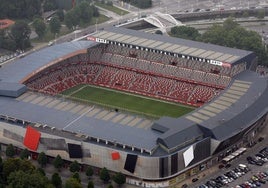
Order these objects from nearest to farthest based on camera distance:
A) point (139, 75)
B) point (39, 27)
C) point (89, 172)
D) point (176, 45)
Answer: point (89, 172), point (176, 45), point (139, 75), point (39, 27)

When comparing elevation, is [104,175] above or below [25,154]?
below

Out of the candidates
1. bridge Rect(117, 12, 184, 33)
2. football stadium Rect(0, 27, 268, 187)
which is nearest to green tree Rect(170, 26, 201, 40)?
bridge Rect(117, 12, 184, 33)

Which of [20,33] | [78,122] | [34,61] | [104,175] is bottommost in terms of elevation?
[104,175]

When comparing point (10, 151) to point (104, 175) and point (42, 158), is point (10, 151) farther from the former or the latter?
point (104, 175)

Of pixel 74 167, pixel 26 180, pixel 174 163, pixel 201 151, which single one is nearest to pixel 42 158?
pixel 74 167

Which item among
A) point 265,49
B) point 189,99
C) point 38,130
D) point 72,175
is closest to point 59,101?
point 38,130

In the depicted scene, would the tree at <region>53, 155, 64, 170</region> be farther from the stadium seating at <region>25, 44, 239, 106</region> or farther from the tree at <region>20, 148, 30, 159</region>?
the stadium seating at <region>25, 44, 239, 106</region>

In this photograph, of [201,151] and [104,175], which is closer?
[104,175]

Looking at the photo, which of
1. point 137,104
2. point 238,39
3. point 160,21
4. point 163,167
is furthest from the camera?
point 160,21
